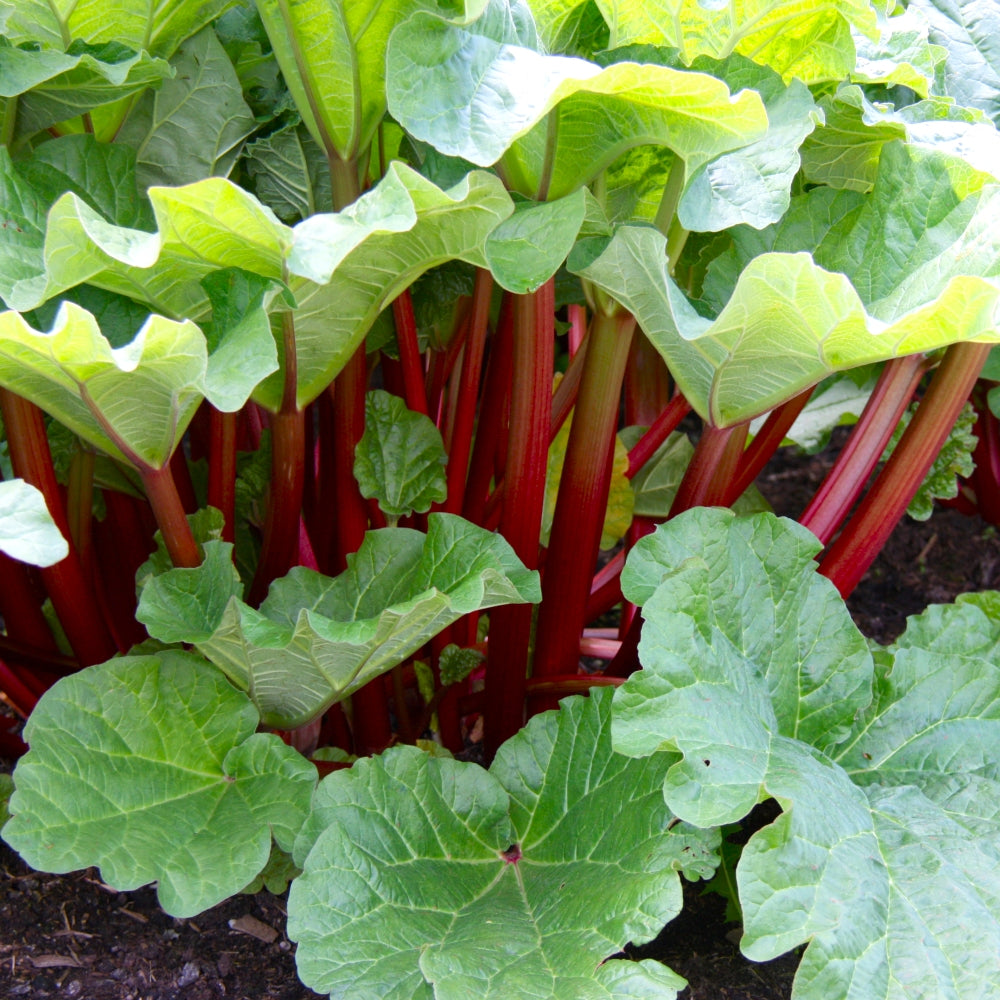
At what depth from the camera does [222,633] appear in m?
0.90

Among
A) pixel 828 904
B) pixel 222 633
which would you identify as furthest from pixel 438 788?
pixel 828 904

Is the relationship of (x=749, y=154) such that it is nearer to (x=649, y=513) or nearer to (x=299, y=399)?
(x=299, y=399)

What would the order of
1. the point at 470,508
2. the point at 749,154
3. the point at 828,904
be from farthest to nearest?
the point at 470,508, the point at 749,154, the point at 828,904

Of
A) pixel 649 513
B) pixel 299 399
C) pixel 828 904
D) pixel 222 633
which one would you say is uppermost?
pixel 299 399

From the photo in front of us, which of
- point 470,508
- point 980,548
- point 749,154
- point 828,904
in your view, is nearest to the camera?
point 828,904

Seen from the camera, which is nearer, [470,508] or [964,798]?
[964,798]

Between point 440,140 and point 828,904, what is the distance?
606mm

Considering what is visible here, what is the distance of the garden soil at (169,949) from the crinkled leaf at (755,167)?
0.68 m

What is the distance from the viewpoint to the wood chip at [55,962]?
3.36 feet

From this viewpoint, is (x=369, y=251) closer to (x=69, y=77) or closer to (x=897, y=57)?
(x=69, y=77)

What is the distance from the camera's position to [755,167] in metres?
0.87

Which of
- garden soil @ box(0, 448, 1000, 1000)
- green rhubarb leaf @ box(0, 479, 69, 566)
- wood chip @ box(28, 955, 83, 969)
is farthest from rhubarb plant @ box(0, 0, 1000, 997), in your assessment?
wood chip @ box(28, 955, 83, 969)

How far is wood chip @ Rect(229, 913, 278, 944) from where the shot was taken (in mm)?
1075

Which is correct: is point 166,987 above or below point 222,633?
below
